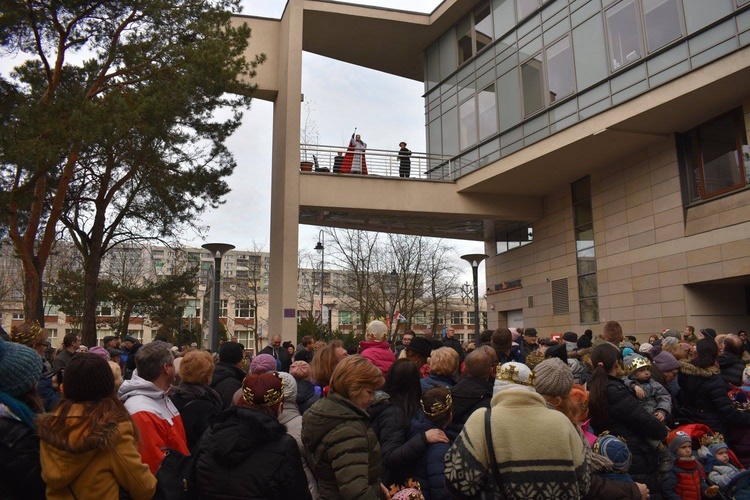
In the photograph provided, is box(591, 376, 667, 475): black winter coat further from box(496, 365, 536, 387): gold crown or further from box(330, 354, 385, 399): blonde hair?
box(330, 354, 385, 399): blonde hair

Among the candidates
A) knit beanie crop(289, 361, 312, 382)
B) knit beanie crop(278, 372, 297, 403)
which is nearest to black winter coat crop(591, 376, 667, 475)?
knit beanie crop(278, 372, 297, 403)

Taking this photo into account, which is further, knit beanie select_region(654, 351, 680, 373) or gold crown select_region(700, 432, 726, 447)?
knit beanie select_region(654, 351, 680, 373)

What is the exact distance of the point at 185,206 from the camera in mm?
17719

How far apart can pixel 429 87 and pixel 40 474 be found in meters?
24.5

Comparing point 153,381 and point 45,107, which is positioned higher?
point 45,107

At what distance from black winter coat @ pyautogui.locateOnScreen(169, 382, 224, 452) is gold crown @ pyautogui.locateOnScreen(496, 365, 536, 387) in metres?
2.20

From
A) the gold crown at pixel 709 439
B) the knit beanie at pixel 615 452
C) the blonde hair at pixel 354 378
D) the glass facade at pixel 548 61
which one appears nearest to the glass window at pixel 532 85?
the glass facade at pixel 548 61

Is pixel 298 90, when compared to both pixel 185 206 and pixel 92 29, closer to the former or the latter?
pixel 185 206

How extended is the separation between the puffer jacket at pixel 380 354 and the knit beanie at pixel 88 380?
11.3 ft

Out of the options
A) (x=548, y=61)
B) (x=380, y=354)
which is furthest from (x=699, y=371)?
(x=548, y=61)

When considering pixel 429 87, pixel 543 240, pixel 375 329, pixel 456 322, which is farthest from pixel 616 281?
pixel 456 322

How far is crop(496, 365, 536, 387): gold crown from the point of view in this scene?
3.43 m

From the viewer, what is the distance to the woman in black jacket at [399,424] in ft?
12.2

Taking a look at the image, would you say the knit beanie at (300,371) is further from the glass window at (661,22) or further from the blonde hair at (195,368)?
the glass window at (661,22)
